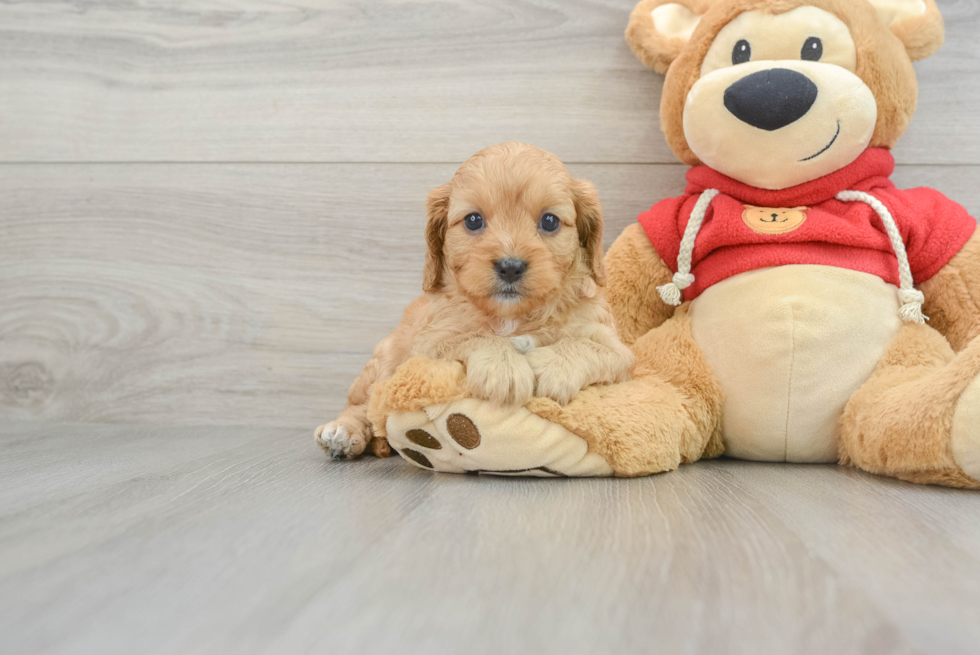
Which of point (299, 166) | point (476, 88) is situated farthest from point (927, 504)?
point (299, 166)

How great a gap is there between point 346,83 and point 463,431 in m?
1.17

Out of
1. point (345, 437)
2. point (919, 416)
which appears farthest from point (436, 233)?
point (919, 416)

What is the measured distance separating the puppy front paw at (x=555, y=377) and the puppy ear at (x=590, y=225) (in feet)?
0.73

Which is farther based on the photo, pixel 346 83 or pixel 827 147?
pixel 346 83

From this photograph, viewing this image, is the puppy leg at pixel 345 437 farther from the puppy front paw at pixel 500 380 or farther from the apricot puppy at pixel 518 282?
the puppy front paw at pixel 500 380

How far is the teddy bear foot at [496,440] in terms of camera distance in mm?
1173

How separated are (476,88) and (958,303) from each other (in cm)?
123

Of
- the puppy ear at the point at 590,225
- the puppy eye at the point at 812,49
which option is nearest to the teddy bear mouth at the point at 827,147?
the puppy eye at the point at 812,49

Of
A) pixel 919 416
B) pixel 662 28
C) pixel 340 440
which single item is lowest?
pixel 340 440

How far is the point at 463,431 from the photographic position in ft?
3.90

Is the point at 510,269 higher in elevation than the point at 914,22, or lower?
lower

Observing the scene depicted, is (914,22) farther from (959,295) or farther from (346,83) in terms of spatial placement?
(346,83)

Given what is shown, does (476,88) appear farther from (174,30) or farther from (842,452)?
(842,452)

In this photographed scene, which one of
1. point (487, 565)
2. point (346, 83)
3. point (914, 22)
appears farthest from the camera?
point (346, 83)
